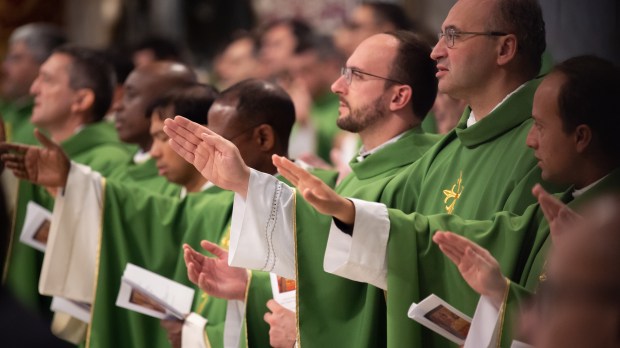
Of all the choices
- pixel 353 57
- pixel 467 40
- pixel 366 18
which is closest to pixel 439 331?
pixel 467 40

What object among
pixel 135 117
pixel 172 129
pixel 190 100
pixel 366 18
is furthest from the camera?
pixel 366 18

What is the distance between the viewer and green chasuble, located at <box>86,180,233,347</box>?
5391 mm

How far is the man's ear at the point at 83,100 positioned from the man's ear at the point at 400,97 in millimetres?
3012

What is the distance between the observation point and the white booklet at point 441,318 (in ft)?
11.7

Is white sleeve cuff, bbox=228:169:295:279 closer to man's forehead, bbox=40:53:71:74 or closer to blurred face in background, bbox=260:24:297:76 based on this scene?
man's forehead, bbox=40:53:71:74

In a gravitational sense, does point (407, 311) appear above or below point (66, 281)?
above

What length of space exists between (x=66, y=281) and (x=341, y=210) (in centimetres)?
221

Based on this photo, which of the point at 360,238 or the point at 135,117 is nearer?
the point at 360,238

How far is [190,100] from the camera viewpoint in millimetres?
5816

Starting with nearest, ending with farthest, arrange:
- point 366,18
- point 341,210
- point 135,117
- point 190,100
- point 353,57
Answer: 1. point 341,210
2. point 353,57
3. point 190,100
4. point 135,117
5. point 366,18

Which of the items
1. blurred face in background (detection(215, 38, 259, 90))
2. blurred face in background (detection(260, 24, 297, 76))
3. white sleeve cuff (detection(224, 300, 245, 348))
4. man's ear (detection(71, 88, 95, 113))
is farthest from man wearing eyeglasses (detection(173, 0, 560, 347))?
blurred face in background (detection(215, 38, 259, 90))

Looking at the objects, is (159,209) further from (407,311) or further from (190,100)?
(407,311)

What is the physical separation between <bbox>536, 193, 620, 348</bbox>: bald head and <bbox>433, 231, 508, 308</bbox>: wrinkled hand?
3.86ft

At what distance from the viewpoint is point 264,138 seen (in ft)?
16.9
